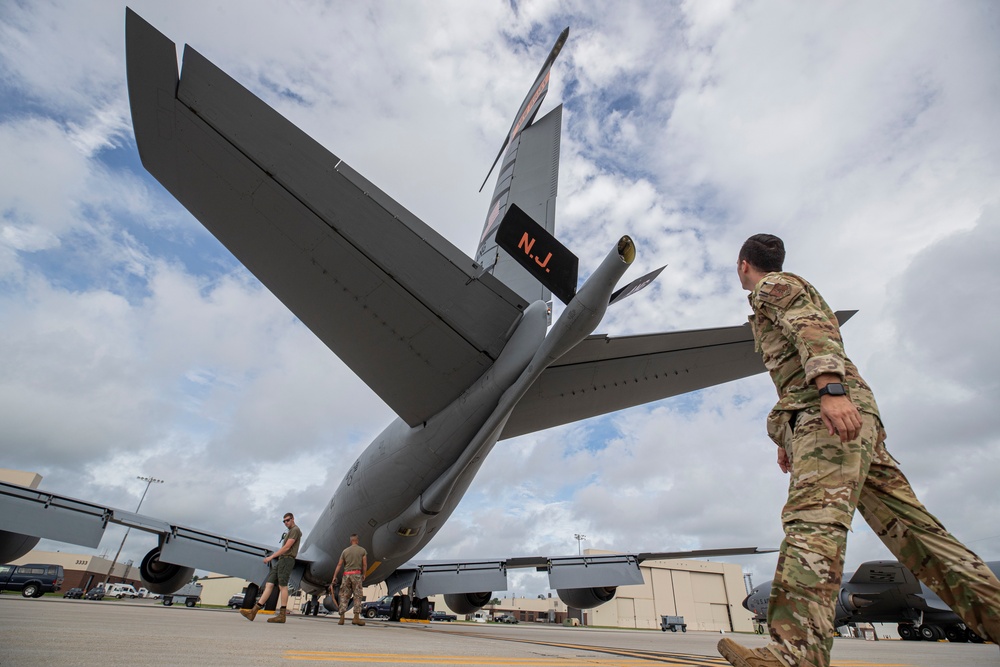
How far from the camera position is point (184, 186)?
468 cm

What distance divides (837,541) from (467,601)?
544 inches

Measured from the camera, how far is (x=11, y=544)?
6.77 metres

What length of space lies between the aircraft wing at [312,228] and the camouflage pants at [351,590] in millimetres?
3405

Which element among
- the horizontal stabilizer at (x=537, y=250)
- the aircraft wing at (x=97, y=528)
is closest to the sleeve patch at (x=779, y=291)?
the horizontal stabilizer at (x=537, y=250)

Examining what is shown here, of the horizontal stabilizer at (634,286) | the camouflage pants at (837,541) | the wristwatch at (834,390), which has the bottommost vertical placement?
the camouflage pants at (837,541)

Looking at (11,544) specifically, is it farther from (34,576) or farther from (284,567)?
(34,576)

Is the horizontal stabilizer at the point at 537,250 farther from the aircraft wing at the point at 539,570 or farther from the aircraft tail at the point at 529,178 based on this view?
the aircraft wing at the point at 539,570

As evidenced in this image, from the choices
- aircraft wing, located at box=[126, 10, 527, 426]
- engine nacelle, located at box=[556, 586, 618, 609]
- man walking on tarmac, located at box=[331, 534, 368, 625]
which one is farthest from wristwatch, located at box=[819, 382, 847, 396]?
engine nacelle, located at box=[556, 586, 618, 609]

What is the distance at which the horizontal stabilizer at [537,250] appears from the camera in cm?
392

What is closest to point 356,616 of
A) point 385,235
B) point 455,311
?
point 455,311

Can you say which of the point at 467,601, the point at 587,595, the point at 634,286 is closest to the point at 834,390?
the point at 634,286

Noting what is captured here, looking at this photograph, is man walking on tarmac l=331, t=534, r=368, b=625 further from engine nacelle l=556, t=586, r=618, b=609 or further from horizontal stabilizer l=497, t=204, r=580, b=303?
engine nacelle l=556, t=586, r=618, b=609

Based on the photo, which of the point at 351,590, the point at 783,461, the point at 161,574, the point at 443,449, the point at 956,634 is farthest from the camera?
the point at 956,634

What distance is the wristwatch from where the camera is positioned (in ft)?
5.96
